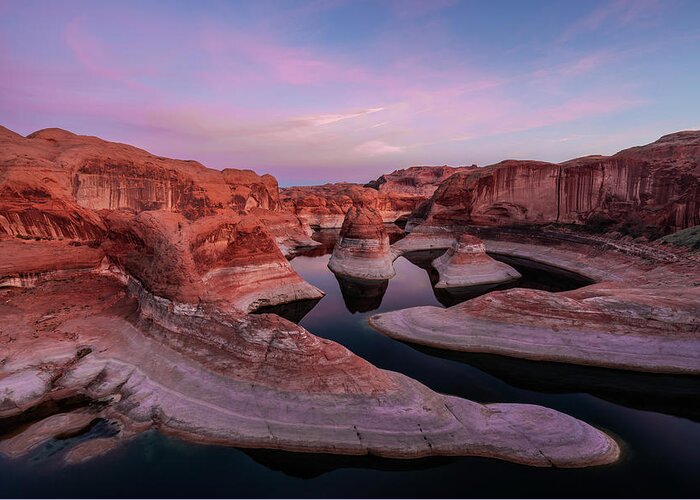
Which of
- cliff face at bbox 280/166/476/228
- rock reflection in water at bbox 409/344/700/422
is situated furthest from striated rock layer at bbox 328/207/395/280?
rock reflection in water at bbox 409/344/700/422

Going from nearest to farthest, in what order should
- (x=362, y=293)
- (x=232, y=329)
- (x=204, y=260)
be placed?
(x=232, y=329) < (x=204, y=260) < (x=362, y=293)

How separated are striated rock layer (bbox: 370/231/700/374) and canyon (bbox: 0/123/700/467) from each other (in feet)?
0.22

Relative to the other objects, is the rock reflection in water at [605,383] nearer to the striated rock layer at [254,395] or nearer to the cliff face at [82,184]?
the striated rock layer at [254,395]

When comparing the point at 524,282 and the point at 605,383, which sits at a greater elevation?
the point at 524,282

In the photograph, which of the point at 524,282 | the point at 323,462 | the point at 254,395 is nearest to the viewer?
the point at 323,462

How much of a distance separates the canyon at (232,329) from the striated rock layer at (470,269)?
0.13 meters

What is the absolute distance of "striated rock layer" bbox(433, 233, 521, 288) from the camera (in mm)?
26484

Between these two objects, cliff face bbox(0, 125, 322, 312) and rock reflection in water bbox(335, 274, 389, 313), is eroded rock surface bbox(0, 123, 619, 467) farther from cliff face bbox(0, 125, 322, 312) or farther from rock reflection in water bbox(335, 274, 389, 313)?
rock reflection in water bbox(335, 274, 389, 313)

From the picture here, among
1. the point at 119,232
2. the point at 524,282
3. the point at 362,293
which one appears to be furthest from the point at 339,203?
the point at 119,232

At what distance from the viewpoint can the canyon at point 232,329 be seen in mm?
9375

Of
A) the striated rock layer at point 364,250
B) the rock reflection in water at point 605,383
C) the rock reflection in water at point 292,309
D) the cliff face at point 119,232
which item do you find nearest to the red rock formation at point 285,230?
the striated rock layer at point 364,250

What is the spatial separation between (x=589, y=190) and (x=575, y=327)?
28181mm

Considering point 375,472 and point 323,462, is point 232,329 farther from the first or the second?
point 375,472

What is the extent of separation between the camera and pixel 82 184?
2119cm
